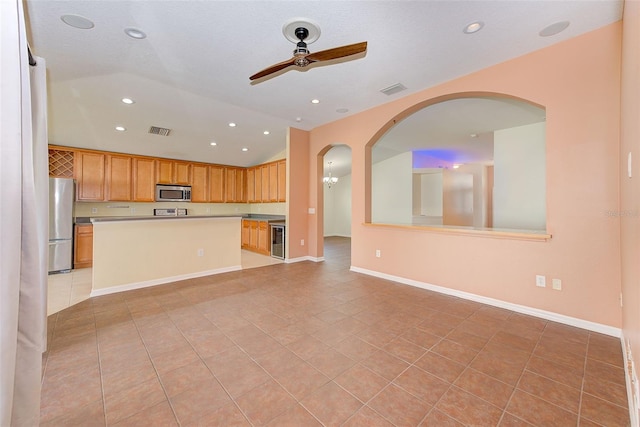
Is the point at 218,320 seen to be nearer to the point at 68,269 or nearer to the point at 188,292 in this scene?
the point at 188,292

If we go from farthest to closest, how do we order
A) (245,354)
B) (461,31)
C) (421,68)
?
(421,68) → (461,31) → (245,354)

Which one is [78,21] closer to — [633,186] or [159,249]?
[159,249]

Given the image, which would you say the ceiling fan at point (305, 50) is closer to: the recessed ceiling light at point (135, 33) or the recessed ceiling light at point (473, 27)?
the recessed ceiling light at point (473, 27)

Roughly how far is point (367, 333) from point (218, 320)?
1.55 meters

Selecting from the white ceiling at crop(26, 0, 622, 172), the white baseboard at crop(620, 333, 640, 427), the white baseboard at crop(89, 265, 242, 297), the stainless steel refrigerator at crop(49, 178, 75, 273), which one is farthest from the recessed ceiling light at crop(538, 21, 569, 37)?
the stainless steel refrigerator at crop(49, 178, 75, 273)

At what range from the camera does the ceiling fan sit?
6.94 ft

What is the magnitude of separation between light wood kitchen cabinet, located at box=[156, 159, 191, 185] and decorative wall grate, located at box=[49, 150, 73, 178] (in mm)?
1515

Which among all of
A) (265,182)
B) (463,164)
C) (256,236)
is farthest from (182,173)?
(463,164)

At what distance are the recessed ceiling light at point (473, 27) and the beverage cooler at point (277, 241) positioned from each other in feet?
14.4

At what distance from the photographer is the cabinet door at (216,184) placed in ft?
23.1

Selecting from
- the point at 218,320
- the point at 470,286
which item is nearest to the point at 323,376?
the point at 218,320

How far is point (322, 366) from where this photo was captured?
6.30 ft

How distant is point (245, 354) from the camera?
208 cm

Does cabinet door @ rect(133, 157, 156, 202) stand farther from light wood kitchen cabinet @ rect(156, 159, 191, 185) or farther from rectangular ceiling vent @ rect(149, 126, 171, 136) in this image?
rectangular ceiling vent @ rect(149, 126, 171, 136)
